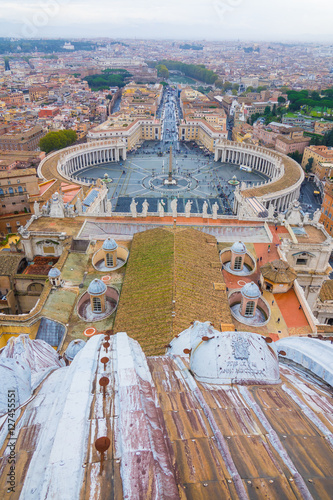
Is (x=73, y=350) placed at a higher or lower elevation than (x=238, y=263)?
higher

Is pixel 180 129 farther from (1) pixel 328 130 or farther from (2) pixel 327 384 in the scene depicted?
(2) pixel 327 384

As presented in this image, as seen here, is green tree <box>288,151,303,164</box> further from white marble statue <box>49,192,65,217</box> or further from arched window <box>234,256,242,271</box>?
white marble statue <box>49,192,65,217</box>

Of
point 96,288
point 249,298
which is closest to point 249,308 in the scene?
point 249,298

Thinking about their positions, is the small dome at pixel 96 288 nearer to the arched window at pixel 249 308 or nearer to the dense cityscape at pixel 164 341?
the dense cityscape at pixel 164 341

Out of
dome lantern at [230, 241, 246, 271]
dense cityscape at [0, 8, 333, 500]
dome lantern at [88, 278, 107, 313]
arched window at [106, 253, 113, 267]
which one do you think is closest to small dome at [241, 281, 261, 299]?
dense cityscape at [0, 8, 333, 500]

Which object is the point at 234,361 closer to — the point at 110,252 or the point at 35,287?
the point at 110,252
